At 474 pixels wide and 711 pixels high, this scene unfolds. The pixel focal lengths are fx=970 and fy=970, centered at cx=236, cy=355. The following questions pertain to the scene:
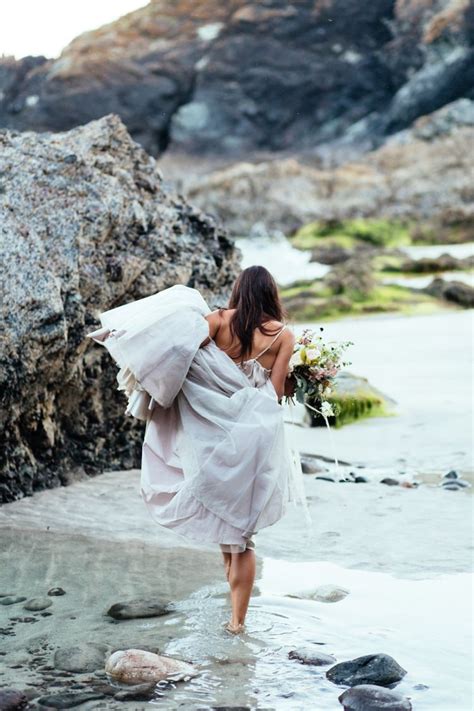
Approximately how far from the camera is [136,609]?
16.9 feet

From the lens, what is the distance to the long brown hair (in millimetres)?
4922

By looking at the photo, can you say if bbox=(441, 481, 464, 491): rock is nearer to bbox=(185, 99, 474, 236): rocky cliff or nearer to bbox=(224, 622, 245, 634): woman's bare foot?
bbox=(224, 622, 245, 634): woman's bare foot

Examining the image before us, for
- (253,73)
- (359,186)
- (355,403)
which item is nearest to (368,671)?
(355,403)

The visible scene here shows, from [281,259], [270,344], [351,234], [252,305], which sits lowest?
[270,344]

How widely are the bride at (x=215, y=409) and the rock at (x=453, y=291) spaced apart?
67.6 feet

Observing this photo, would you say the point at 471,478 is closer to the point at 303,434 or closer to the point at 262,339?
the point at 303,434

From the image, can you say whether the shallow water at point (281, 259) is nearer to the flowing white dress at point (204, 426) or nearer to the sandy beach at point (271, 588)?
the sandy beach at point (271, 588)

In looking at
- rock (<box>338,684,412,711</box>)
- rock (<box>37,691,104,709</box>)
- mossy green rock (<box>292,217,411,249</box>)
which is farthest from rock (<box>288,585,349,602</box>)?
mossy green rock (<box>292,217,411,249</box>)

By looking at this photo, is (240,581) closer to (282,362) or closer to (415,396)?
(282,362)

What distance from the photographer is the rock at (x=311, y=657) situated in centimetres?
454

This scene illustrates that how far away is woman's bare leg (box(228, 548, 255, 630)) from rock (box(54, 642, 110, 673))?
695 millimetres

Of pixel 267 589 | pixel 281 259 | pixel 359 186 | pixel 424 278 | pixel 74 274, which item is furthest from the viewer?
pixel 359 186

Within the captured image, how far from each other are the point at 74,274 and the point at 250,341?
305 centimetres

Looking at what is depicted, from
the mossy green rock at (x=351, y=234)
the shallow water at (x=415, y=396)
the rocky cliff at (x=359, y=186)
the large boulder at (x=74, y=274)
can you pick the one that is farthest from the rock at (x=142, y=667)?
the rocky cliff at (x=359, y=186)
